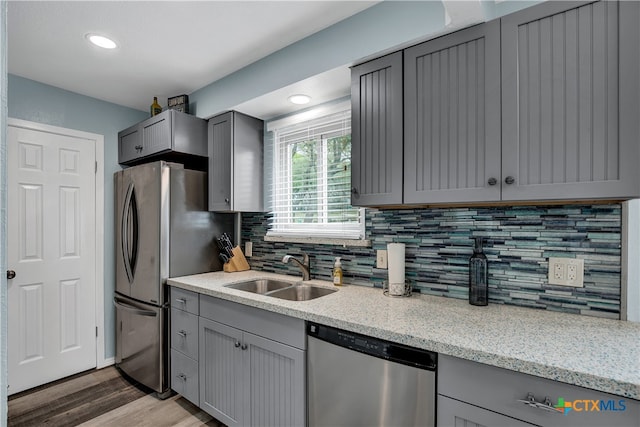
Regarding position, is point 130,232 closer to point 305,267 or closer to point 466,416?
point 305,267

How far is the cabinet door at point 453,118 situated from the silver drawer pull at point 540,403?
716 millimetres

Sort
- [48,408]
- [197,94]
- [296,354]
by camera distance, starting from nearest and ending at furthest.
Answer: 1. [296,354]
2. [48,408]
3. [197,94]

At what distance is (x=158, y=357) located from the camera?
234 cm

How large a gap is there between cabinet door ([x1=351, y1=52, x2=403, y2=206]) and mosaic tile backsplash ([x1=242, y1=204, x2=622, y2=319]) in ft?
1.08

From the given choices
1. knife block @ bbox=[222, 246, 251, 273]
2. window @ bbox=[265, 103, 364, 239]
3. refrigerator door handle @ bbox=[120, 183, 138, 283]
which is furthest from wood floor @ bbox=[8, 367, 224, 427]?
window @ bbox=[265, 103, 364, 239]

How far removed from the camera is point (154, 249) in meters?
2.37

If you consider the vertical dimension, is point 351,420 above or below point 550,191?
below

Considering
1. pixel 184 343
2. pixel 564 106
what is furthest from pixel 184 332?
pixel 564 106

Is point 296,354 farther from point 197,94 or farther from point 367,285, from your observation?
point 197,94

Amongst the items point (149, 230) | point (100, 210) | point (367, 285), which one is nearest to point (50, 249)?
point (100, 210)

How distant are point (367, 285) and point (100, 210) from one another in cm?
245

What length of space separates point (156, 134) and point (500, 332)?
2616 mm

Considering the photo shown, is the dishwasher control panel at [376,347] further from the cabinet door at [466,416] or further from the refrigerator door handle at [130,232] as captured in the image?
the refrigerator door handle at [130,232]

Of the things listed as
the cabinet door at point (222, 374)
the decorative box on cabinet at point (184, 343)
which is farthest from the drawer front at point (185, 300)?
the cabinet door at point (222, 374)
